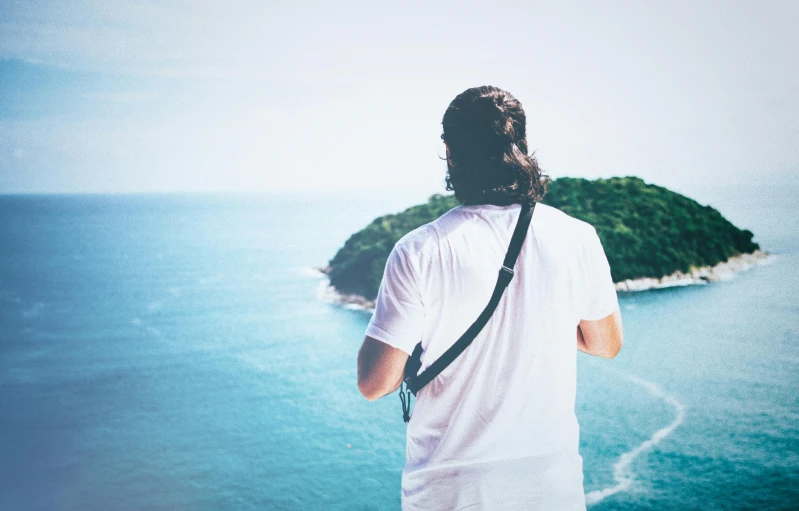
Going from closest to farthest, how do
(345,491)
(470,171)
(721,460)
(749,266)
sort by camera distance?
(470,171), (721,460), (345,491), (749,266)

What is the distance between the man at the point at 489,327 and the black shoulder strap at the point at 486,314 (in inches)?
0.5

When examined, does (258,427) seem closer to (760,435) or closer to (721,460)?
(721,460)

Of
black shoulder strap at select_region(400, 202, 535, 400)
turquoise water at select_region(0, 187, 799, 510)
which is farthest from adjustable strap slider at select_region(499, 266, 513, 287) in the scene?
turquoise water at select_region(0, 187, 799, 510)

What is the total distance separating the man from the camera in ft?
2.81

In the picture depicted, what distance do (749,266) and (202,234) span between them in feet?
240

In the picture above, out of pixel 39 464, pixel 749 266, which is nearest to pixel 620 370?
pixel 749 266

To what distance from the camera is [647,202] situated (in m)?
37.9

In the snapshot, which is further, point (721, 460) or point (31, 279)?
point (31, 279)

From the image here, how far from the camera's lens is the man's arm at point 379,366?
0.87 m

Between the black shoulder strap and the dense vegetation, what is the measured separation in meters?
32.5

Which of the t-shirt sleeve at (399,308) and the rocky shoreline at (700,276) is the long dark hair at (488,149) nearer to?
the t-shirt sleeve at (399,308)

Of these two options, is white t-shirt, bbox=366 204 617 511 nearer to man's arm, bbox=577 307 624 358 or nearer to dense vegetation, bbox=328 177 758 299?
man's arm, bbox=577 307 624 358

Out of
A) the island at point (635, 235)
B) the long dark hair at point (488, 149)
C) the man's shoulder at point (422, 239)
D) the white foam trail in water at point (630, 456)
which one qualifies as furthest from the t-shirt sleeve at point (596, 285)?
the island at point (635, 235)

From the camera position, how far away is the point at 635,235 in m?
34.6
